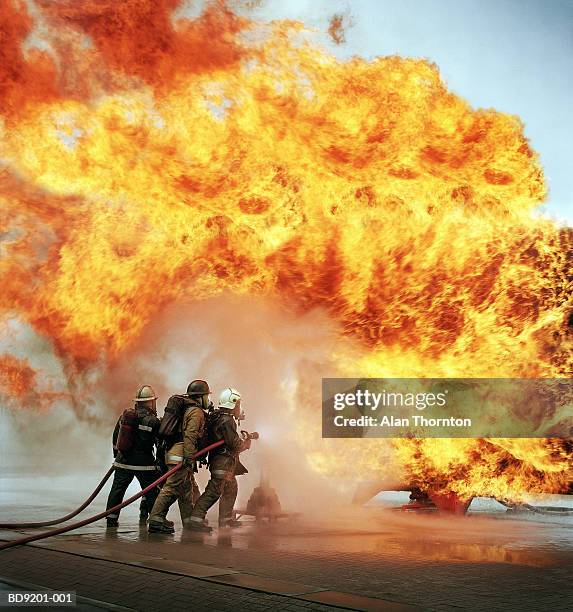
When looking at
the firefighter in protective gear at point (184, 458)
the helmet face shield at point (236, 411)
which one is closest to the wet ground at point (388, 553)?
the firefighter in protective gear at point (184, 458)

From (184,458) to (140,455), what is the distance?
988 mm

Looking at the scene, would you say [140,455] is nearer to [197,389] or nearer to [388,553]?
[197,389]

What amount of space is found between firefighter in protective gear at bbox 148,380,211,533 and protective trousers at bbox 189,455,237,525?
249mm

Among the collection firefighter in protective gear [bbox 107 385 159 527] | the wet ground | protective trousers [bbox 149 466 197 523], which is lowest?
the wet ground

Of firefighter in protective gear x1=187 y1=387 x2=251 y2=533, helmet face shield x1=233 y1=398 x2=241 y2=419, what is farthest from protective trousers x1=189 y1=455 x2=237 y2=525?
helmet face shield x1=233 y1=398 x2=241 y2=419

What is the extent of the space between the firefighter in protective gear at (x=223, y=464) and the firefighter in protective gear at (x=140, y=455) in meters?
0.79

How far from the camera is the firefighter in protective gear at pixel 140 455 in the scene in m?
10.6

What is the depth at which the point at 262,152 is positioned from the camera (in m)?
13.2

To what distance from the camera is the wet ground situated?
646cm

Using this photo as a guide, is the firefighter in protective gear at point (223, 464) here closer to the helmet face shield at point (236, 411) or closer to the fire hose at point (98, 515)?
the helmet face shield at point (236, 411)

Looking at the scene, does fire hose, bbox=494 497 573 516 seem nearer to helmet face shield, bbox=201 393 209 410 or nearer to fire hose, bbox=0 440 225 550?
helmet face shield, bbox=201 393 209 410

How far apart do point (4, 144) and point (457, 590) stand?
10028mm

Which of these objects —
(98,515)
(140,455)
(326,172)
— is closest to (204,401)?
(140,455)

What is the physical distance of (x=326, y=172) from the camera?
43.2ft
